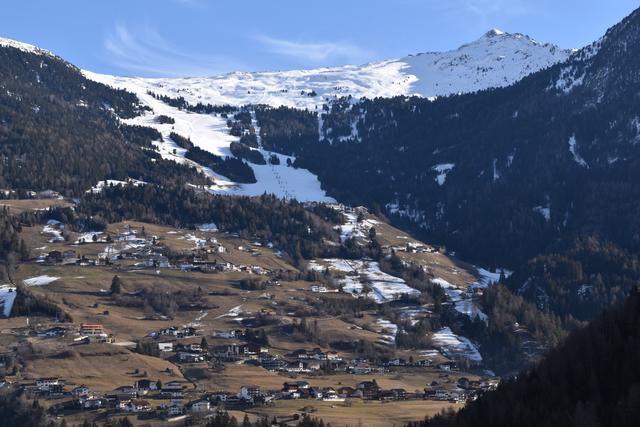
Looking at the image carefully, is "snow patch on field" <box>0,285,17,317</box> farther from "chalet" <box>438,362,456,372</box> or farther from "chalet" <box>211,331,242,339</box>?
"chalet" <box>438,362,456,372</box>

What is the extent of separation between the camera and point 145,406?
5340 inches

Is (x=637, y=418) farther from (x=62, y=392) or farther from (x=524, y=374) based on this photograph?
(x=62, y=392)

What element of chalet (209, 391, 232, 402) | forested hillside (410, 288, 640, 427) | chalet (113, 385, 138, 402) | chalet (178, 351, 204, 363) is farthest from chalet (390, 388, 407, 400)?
forested hillside (410, 288, 640, 427)

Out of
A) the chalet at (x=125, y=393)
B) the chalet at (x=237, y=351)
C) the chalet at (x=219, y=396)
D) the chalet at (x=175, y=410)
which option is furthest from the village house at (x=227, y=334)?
the chalet at (x=175, y=410)

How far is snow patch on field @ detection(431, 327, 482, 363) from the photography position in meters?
188

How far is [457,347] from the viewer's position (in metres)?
193

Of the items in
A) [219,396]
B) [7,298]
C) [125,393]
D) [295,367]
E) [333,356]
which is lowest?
[219,396]

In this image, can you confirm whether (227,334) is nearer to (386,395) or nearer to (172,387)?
(172,387)

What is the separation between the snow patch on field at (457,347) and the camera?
188 metres

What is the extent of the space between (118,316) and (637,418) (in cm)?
12524

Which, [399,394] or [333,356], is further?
[333,356]

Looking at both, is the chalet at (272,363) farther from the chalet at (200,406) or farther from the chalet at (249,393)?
the chalet at (200,406)

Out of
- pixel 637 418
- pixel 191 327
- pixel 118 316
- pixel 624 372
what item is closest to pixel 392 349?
pixel 191 327

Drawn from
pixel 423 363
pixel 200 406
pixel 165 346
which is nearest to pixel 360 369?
pixel 423 363
